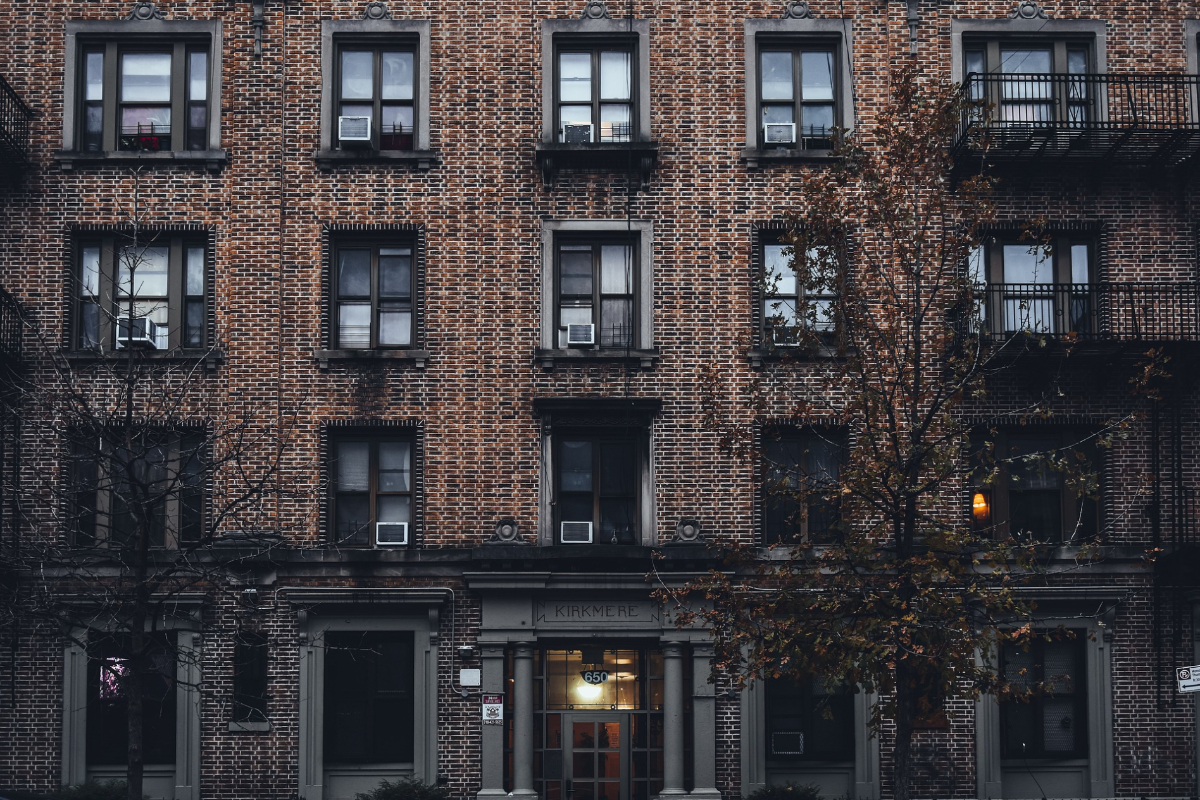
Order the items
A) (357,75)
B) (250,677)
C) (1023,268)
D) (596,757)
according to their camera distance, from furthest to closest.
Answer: (357,75), (1023,268), (596,757), (250,677)

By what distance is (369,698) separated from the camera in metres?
22.3

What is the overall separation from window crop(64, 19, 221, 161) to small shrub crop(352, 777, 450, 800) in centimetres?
1092

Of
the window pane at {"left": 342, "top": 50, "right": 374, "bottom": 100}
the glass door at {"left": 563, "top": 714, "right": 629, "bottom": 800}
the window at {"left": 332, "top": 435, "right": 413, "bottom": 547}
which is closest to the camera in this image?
the glass door at {"left": 563, "top": 714, "right": 629, "bottom": 800}

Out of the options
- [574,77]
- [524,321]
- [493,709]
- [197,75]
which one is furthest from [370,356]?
[493,709]

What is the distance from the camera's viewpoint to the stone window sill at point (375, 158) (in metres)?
23.0

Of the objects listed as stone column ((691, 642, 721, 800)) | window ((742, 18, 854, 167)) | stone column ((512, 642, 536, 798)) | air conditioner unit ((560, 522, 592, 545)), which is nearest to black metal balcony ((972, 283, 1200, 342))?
window ((742, 18, 854, 167))

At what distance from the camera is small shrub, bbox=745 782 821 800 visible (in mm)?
21547

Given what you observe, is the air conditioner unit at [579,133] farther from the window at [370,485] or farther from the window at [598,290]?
the window at [370,485]

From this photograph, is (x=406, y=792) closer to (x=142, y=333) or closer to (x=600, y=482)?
(x=600, y=482)

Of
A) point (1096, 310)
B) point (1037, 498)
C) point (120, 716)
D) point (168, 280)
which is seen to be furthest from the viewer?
point (168, 280)

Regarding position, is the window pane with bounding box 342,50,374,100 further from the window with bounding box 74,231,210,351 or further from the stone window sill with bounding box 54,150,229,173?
the window with bounding box 74,231,210,351

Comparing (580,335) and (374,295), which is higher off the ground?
(374,295)

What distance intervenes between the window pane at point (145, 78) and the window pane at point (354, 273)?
13.4ft

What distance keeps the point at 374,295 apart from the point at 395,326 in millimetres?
627
